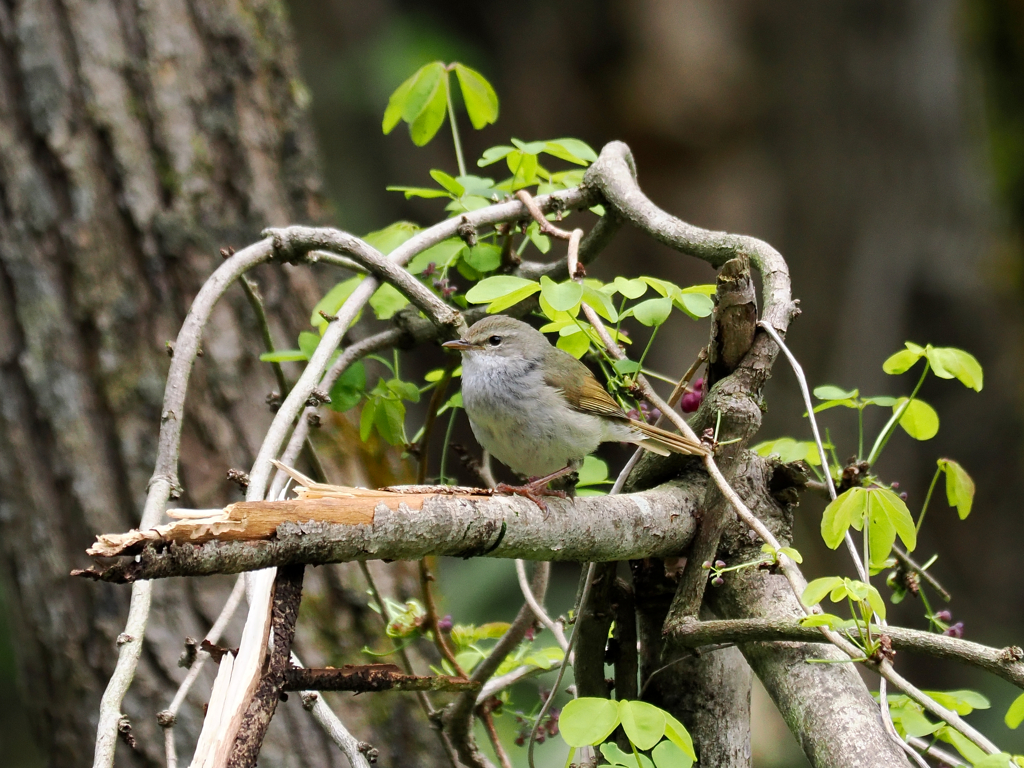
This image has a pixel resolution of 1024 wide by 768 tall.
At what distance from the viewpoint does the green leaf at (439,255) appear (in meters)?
2.50

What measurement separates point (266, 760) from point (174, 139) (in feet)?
8.11

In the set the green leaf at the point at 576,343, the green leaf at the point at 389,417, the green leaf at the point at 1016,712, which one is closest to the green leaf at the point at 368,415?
the green leaf at the point at 389,417

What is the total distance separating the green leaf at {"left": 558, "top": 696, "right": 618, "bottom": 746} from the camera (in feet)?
5.33

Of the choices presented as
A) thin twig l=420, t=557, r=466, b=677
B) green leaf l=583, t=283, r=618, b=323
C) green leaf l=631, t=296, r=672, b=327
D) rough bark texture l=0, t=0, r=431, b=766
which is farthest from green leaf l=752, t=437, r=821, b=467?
rough bark texture l=0, t=0, r=431, b=766

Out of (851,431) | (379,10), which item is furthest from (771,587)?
(379,10)

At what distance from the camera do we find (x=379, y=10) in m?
9.49

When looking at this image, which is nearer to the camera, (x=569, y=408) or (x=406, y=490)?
(x=406, y=490)

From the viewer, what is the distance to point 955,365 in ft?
6.75

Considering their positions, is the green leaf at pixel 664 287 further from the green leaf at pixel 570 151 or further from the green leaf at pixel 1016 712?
the green leaf at pixel 1016 712

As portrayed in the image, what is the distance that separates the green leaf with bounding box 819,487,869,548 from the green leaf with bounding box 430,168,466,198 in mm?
1296

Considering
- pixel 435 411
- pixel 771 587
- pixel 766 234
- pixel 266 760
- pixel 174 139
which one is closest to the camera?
pixel 771 587

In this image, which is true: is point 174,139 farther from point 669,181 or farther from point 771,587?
point 669,181

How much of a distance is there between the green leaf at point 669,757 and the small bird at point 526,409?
914 mm

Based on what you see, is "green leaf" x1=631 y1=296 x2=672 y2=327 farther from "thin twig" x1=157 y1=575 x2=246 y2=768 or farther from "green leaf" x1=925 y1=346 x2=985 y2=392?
"thin twig" x1=157 y1=575 x2=246 y2=768
